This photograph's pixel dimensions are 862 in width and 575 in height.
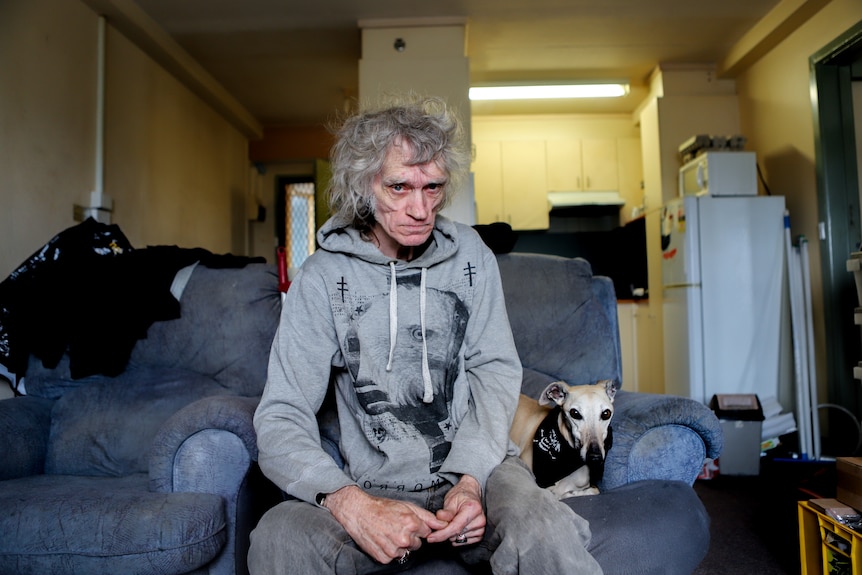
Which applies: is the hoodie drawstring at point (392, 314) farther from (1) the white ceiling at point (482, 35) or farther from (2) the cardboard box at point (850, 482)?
(1) the white ceiling at point (482, 35)

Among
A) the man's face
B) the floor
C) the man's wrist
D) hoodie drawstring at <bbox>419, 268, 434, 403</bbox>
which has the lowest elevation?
the floor

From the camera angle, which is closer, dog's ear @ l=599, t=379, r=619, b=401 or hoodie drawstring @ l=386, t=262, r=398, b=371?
hoodie drawstring @ l=386, t=262, r=398, b=371

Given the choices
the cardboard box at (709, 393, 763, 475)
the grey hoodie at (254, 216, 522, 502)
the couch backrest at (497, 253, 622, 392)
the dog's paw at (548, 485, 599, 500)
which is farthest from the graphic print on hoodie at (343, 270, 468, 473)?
the cardboard box at (709, 393, 763, 475)

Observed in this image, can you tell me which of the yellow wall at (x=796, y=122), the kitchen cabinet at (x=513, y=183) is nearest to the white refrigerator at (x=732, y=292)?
the yellow wall at (x=796, y=122)

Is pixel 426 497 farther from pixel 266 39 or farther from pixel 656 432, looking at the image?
pixel 266 39

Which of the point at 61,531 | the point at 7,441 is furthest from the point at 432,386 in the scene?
the point at 7,441

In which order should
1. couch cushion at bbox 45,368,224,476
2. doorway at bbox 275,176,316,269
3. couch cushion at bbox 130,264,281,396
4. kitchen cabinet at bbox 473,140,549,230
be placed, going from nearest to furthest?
couch cushion at bbox 45,368,224,476, couch cushion at bbox 130,264,281,396, kitchen cabinet at bbox 473,140,549,230, doorway at bbox 275,176,316,269

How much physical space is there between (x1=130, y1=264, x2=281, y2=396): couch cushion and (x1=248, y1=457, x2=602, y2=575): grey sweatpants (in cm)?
101

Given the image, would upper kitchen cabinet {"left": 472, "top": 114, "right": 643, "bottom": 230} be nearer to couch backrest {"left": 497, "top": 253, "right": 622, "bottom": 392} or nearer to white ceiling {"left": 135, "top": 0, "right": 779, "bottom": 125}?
white ceiling {"left": 135, "top": 0, "right": 779, "bottom": 125}

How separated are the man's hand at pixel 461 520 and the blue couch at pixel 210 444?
0.10 m

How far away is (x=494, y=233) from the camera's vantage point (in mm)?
2123

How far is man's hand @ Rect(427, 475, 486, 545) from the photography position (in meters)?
1.11

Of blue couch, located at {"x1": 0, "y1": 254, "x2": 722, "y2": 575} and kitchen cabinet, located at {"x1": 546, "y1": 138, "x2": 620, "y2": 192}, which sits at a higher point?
kitchen cabinet, located at {"x1": 546, "y1": 138, "x2": 620, "y2": 192}

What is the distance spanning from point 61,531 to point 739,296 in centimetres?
394
